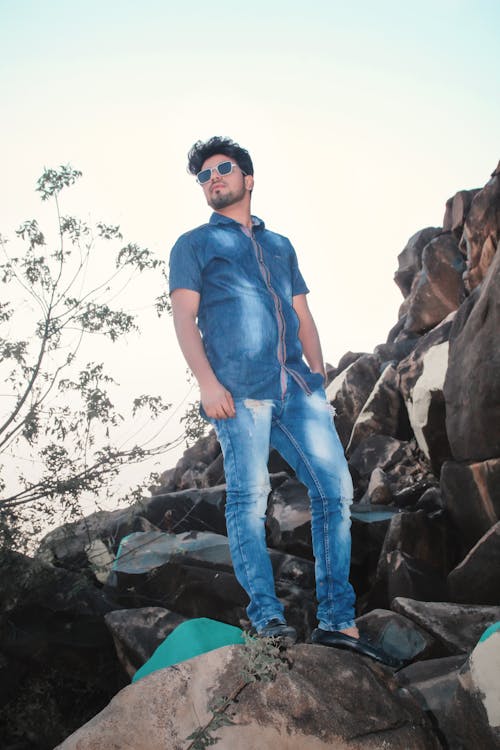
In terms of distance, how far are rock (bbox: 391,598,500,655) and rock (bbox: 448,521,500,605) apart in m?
1.12

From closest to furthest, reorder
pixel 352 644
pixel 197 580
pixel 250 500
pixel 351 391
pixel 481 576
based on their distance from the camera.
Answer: pixel 352 644 → pixel 250 500 → pixel 481 576 → pixel 197 580 → pixel 351 391

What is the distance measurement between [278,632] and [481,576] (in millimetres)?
3884

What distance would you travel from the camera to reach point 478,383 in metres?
6.70

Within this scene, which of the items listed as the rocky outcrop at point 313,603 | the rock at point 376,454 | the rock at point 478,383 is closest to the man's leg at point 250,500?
the rocky outcrop at point 313,603

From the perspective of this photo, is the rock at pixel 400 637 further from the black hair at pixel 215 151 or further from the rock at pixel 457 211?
the rock at pixel 457 211

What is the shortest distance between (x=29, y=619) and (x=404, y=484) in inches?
303

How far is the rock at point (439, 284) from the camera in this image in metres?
18.9

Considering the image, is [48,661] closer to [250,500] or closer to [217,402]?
[250,500]

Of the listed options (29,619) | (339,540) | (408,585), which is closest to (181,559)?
(29,619)

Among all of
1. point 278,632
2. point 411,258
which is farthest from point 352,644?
point 411,258

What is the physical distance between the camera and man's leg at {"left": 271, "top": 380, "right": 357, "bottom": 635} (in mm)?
3102

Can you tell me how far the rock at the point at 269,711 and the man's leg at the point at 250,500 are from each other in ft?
0.98

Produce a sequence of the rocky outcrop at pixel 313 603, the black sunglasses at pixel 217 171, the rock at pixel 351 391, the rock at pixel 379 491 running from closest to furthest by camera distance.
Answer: the rocky outcrop at pixel 313 603 < the black sunglasses at pixel 217 171 < the rock at pixel 379 491 < the rock at pixel 351 391

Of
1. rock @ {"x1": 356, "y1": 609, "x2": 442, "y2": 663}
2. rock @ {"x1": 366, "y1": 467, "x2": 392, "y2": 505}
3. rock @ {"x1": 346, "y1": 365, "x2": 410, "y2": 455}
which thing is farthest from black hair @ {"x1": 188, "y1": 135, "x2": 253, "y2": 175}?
rock @ {"x1": 346, "y1": 365, "x2": 410, "y2": 455}
